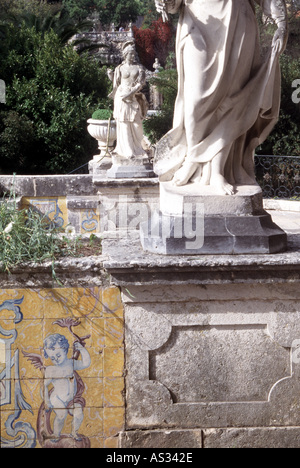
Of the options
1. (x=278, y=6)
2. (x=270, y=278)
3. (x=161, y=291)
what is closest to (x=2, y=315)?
(x=161, y=291)

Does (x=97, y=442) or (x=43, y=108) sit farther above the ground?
(x=43, y=108)

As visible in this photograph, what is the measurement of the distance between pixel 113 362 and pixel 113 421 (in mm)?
321

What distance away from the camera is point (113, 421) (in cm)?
366

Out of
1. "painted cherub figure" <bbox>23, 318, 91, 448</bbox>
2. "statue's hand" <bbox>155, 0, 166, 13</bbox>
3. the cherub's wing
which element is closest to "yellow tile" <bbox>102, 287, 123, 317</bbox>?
"painted cherub figure" <bbox>23, 318, 91, 448</bbox>

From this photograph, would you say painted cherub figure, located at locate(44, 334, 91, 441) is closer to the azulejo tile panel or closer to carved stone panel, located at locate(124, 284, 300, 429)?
the azulejo tile panel

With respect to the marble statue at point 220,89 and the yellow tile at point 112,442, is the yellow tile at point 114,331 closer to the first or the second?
the yellow tile at point 112,442

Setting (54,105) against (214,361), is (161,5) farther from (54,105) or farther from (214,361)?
(54,105)

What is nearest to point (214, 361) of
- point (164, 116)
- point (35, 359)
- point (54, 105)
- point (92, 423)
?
point (92, 423)

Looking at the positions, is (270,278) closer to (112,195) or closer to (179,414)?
(179,414)

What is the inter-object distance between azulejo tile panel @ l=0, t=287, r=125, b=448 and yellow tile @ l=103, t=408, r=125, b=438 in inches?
1.7

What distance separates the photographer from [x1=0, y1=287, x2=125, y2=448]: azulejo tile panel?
3.61 meters

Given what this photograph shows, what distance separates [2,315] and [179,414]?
108 centimetres

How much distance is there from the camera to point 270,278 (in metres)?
3.55

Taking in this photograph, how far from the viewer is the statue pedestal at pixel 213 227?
363cm
